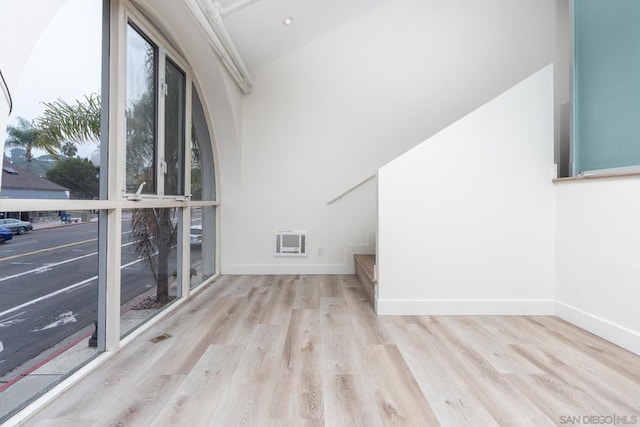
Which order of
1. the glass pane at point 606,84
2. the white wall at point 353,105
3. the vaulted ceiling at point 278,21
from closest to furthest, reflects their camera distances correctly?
the glass pane at point 606,84 < the vaulted ceiling at point 278,21 < the white wall at point 353,105

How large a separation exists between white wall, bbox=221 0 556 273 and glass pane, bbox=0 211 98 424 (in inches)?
89.4

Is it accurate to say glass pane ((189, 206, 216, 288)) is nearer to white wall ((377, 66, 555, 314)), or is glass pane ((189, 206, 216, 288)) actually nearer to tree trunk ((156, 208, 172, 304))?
tree trunk ((156, 208, 172, 304))

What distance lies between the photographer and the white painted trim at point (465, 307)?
256cm

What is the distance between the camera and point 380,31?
3.96 m

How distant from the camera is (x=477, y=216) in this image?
2596mm

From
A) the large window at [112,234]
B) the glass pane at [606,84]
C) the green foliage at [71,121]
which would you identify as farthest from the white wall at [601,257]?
the green foliage at [71,121]

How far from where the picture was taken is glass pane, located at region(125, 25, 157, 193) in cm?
213

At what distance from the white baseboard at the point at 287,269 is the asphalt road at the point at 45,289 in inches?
86.4

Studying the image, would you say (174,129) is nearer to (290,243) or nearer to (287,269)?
(290,243)

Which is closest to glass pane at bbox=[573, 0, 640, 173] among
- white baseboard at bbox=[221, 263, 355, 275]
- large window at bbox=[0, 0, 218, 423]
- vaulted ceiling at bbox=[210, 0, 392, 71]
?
vaulted ceiling at bbox=[210, 0, 392, 71]

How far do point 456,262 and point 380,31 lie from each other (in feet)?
9.92

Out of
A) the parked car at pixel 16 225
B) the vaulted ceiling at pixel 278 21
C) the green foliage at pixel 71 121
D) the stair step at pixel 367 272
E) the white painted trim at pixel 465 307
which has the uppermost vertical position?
the vaulted ceiling at pixel 278 21

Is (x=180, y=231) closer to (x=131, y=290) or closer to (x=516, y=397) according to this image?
(x=131, y=290)

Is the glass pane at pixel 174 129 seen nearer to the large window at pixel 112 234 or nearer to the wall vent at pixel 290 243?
the large window at pixel 112 234
